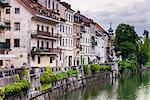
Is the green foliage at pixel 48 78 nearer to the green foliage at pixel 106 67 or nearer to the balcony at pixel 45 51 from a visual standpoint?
the balcony at pixel 45 51

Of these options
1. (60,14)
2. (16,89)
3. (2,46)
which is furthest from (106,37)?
(16,89)

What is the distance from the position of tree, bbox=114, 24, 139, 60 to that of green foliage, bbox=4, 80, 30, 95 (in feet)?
275

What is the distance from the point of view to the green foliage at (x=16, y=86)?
38.0 metres

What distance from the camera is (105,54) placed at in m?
142

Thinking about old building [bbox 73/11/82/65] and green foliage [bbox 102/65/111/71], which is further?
old building [bbox 73/11/82/65]

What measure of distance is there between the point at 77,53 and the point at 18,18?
33680 mm

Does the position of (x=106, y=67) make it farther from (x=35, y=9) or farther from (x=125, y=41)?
(x=125, y=41)

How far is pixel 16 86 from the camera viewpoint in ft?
131

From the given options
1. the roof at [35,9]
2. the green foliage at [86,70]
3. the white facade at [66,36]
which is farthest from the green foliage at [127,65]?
the roof at [35,9]

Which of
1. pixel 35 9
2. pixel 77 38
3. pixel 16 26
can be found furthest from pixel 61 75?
pixel 77 38

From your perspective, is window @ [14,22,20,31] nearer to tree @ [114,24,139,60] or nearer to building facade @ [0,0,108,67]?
building facade @ [0,0,108,67]

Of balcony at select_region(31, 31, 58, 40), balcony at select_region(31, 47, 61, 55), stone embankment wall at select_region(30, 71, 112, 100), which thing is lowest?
stone embankment wall at select_region(30, 71, 112, 100)

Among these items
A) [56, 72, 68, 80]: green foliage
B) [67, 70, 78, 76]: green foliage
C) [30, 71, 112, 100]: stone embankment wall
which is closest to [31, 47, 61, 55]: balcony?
[67, 70, 78, 76]: green foliage

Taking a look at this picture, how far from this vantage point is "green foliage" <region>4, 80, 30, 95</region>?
125ft
